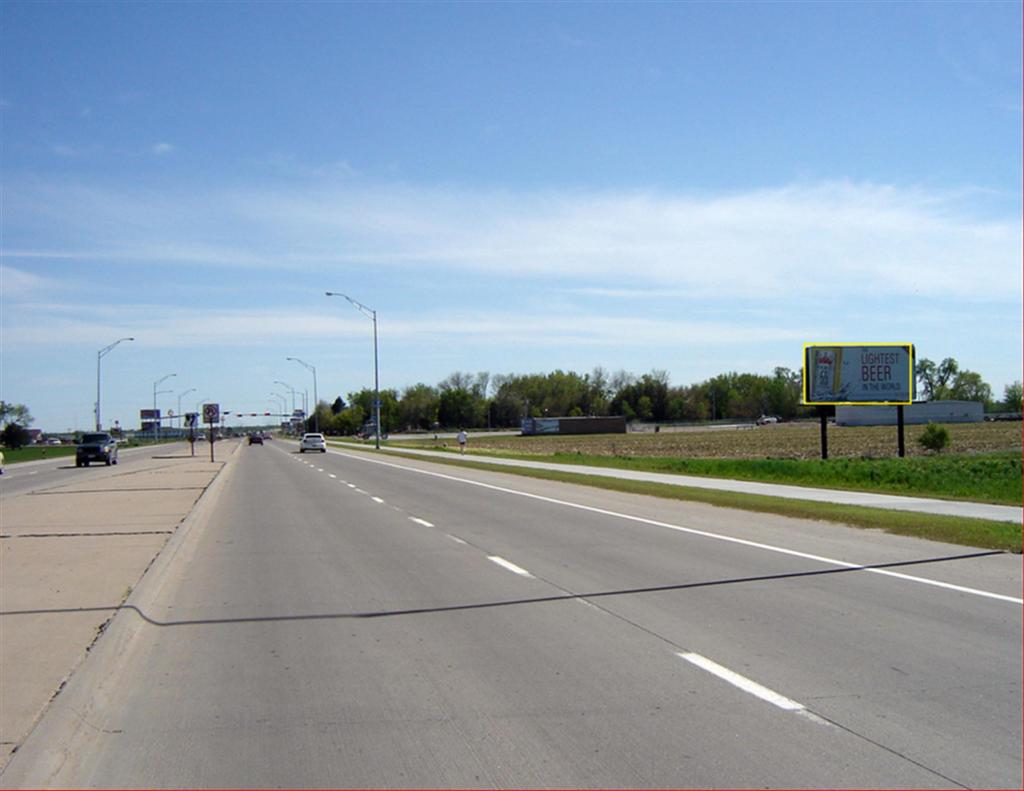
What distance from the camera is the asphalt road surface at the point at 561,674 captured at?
18.8 feet

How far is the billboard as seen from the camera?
43.3m

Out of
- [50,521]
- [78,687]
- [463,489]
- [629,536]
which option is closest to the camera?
[78,687]

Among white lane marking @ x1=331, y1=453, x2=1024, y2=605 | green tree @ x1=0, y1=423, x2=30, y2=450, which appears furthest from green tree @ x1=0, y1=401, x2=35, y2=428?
white lane marking @ x1=331, y1=453, x2=1024, y2=605

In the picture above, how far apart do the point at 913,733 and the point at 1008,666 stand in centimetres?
215

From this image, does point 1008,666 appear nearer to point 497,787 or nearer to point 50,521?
point 497,787

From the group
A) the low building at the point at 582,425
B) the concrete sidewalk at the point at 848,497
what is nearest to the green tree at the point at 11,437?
the low building at the point at 582,425

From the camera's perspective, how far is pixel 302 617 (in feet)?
34.0

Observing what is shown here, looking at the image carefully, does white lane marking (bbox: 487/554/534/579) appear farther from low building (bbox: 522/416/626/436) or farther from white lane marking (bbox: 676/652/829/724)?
low building (bbox: 522/416/626/436)

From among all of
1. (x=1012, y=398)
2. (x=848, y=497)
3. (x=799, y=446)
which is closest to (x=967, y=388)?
(x=1012, y=398)

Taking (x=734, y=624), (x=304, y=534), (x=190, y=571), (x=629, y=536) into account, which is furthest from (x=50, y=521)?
(x=734, y=624)

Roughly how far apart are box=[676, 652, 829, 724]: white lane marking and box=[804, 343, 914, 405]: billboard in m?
37.0

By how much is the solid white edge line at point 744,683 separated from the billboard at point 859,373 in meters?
37.0

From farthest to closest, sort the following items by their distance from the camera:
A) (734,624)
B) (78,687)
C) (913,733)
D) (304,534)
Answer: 1. (304,534)
2. (734,624)
3. (78,687)
4. (913,733)

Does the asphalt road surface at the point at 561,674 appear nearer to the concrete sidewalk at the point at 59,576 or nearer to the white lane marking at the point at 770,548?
the white lane marking at the point at 770,548
